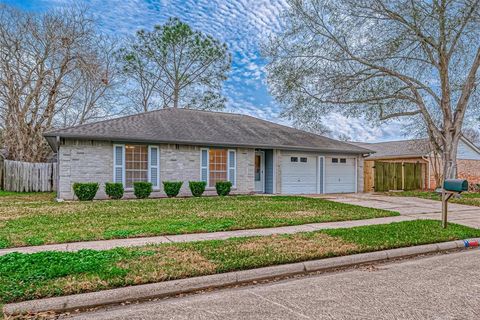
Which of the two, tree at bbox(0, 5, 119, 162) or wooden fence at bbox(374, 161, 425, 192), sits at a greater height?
tree at bbox(0, 5, 119, 162)

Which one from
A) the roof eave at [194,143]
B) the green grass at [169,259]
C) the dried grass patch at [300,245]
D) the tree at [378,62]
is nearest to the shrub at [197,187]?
the roof eave at [194,143]

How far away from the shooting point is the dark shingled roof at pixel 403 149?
78.6 ft

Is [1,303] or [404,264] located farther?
[404,264]

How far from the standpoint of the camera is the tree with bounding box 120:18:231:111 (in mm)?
25203

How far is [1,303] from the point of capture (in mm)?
3369

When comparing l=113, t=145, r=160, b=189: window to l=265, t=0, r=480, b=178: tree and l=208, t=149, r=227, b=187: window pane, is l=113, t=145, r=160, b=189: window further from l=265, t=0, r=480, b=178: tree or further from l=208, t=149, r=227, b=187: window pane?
l=265, t=0, r=480, b=178: tree

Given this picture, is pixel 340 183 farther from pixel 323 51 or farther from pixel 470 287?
pixel 470 287

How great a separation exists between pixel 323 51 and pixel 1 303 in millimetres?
16728

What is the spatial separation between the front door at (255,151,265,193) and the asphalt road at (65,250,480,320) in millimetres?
12550

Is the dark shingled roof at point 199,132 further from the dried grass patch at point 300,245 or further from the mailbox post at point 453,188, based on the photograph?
the mailbox post at point 453,188

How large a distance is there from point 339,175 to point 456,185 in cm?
1196

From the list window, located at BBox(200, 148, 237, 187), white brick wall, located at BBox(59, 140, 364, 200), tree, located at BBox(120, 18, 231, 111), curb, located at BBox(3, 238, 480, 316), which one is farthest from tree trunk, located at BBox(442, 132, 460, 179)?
tree, located at BBox(120, 18, 231, 111)

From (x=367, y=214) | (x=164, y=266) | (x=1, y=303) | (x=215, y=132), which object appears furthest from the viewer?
(x=215, y=132)

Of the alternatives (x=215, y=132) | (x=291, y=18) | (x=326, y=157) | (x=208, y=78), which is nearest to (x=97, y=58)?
(x=208, y=78)
